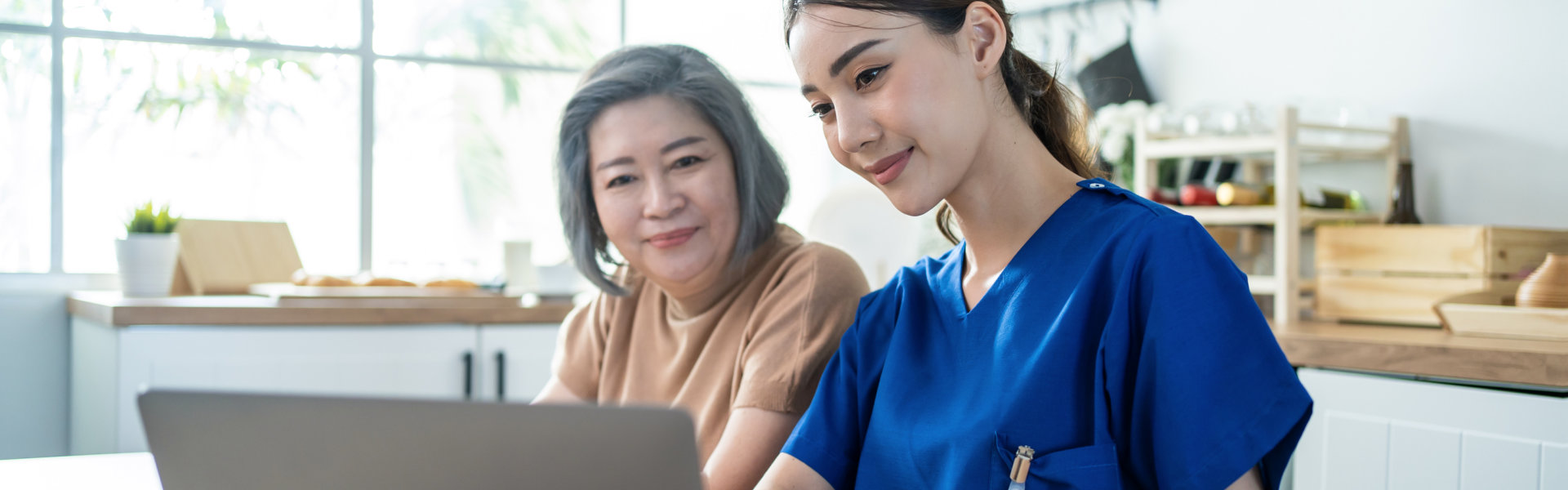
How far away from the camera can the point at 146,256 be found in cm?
233

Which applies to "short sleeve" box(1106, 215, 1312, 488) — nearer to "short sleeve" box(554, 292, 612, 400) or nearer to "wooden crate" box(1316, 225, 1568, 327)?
"short sleeve" box(554, 292, 612, 400)

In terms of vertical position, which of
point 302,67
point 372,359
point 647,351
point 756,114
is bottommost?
point 372,359

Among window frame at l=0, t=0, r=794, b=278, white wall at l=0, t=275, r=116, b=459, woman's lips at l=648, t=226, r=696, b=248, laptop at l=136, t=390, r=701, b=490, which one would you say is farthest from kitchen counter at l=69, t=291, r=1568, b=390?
laptop at l=136, t=390, r=701, b=490

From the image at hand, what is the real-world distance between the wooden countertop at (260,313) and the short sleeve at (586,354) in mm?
955

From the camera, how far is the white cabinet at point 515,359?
2371mm

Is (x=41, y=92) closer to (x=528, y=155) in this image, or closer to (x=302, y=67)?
(x=302, y=67)

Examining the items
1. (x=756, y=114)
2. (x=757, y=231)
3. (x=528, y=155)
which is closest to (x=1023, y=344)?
(x=757, y=231)

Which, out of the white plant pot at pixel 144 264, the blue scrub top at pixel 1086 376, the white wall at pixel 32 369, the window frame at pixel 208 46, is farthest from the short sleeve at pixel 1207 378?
the white wall at pixel 32 369

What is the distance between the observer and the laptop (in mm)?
517

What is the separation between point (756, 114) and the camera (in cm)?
136

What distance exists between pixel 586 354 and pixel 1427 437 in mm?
1216

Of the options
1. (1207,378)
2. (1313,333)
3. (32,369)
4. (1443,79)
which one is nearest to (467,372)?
(32,369)

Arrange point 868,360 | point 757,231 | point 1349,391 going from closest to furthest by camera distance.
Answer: point 868,360 → point 757,231 → point 1349,391

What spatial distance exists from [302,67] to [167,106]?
1.13ft
